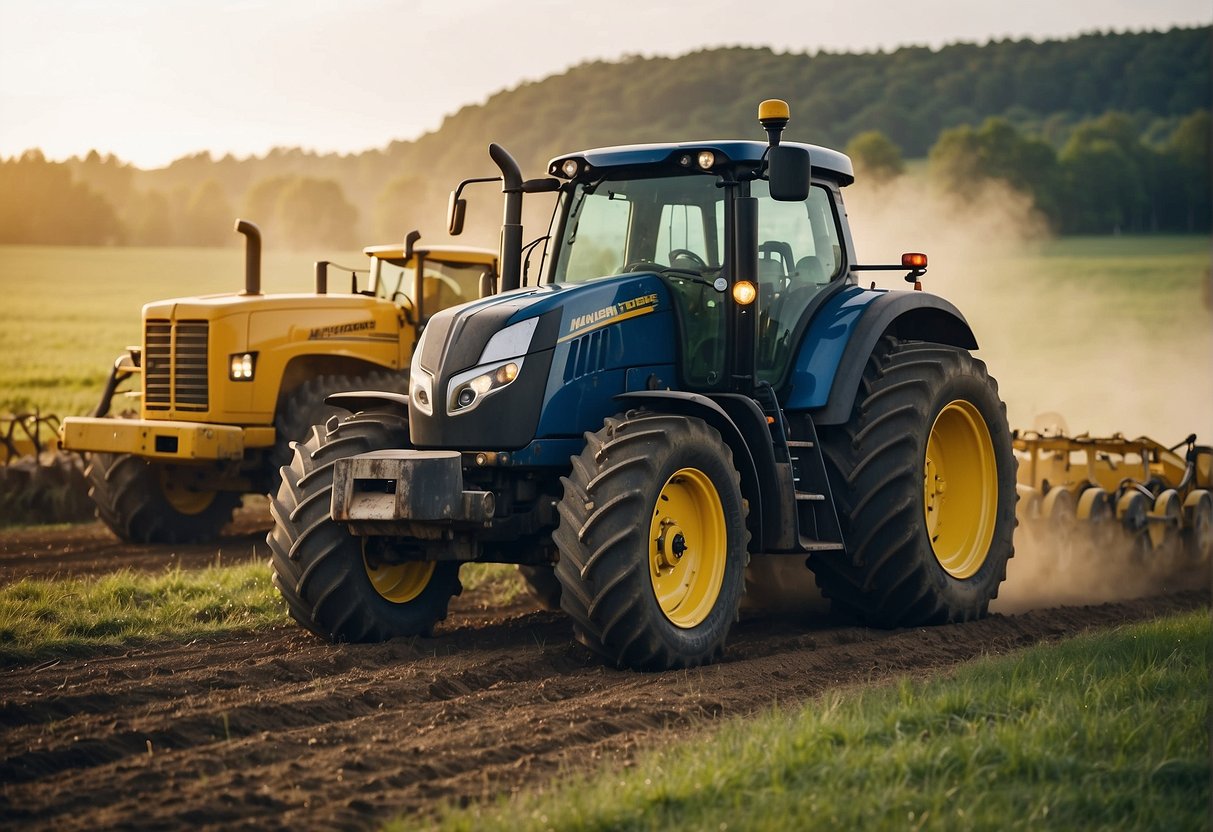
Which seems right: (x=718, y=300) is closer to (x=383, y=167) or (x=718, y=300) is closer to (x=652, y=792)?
(x=652, y=792)

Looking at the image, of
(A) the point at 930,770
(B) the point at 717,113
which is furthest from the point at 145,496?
(B) the point at 717,113

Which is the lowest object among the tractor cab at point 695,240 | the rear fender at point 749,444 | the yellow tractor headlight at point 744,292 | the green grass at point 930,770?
the green grass at point 930,770

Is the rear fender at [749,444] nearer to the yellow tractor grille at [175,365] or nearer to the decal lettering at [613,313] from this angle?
the decal lettering at [613,313]

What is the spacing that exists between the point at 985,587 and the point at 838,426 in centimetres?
152

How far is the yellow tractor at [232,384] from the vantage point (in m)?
12.1

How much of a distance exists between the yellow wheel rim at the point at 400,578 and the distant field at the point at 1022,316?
15260mm

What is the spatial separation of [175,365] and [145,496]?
1258 millimetres

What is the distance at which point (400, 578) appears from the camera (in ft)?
25.8

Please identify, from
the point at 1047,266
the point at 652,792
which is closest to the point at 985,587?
the point at 652,792

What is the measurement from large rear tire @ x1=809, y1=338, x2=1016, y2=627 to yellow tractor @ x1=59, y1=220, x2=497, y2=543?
488 centimetres

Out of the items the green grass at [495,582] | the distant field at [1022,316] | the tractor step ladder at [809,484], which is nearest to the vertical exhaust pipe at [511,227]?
the tractor step ladder at [809,484]

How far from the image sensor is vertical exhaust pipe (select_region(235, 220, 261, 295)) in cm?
1301

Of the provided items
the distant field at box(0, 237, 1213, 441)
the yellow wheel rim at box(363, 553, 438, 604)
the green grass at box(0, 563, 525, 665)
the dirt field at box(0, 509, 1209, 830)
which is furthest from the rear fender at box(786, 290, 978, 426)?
the distant field at box(0, 237, 1213, 441)

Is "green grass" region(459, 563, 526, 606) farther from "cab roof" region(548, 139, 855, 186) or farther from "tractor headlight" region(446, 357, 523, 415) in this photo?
"cab roof" region(548, 139, 855, 186)
